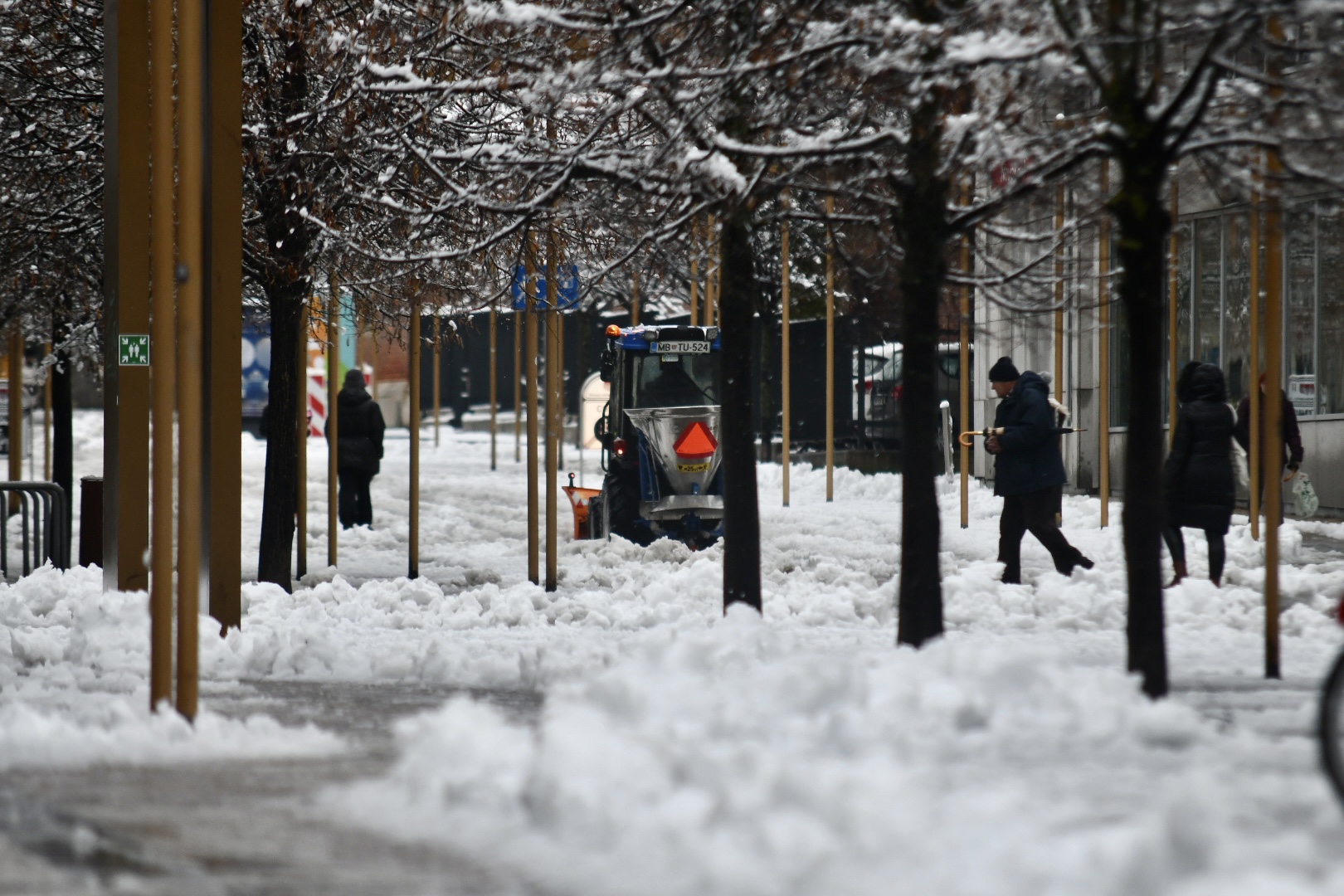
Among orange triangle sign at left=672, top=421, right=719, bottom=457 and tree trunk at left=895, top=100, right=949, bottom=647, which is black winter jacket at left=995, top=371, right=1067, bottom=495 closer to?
tree trunk at left=895, top=100, right=949, bottom=647

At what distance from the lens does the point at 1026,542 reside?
17703 millimetres

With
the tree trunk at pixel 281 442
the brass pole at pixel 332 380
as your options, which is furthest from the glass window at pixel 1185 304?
the tree trunk at pixel 281 442

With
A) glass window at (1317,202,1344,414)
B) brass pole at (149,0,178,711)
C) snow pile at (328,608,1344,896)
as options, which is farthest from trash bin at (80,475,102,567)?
glass window at (1317,202,1344,414)

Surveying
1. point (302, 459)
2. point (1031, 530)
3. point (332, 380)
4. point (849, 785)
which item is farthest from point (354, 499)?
point (849, 785)

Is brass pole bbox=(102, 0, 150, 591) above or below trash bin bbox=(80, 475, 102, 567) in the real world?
above

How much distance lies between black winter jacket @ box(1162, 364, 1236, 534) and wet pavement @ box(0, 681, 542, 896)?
6.93 m

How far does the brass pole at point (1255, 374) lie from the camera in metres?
10.5

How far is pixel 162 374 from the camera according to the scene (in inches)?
290

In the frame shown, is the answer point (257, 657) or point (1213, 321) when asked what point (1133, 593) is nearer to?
point (257, 657)

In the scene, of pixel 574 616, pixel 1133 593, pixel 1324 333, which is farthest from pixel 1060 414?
pixel 1133 593

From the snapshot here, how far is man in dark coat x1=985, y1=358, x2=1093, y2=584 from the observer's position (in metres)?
13.3

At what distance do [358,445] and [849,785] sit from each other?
16368 mm

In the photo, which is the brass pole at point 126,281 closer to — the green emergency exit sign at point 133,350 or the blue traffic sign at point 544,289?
the green emergency exit sign at point 133,350

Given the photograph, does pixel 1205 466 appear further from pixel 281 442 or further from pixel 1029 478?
pixel 281 442
